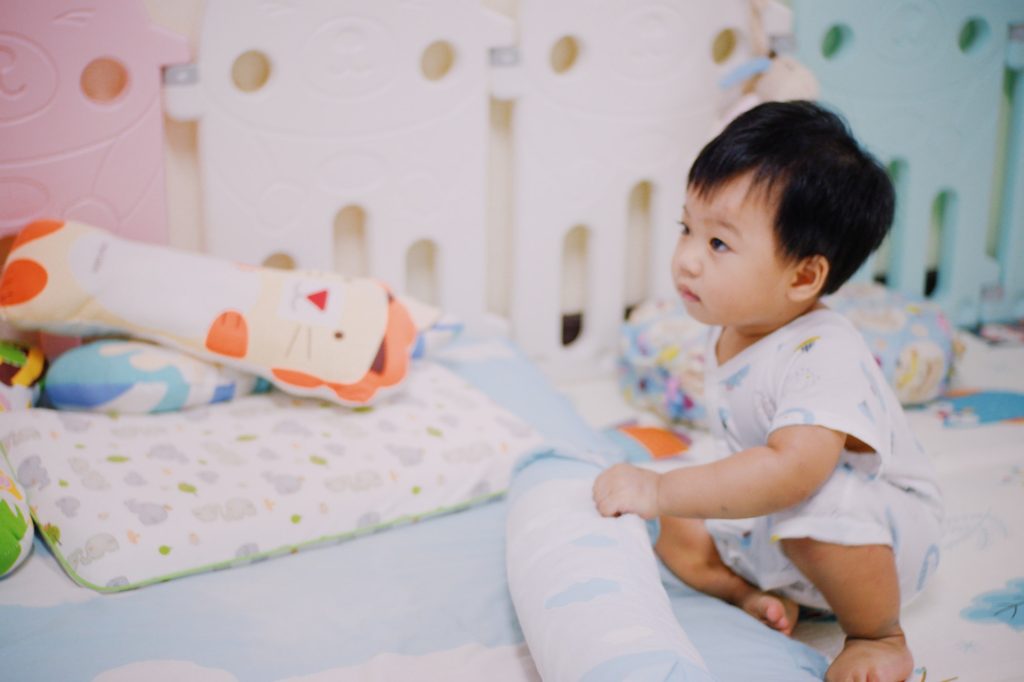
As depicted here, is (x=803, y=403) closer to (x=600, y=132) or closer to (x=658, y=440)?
(x=658, y=440)

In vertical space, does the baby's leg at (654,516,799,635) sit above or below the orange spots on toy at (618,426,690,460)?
above

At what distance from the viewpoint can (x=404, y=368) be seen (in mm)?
1421

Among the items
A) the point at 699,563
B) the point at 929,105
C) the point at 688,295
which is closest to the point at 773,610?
the point at 699,563

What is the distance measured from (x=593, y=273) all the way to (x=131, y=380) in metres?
0.80

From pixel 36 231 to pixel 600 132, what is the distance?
87cm

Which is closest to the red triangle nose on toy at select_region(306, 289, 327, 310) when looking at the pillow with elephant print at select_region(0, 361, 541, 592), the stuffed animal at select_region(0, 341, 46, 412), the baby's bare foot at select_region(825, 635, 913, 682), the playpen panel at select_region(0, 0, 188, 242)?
the pillow with elephant print at select_region(0, 361, 541, 592)

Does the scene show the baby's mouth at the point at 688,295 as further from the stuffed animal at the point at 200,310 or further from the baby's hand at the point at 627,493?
the stuffed animal at the point at 200,310

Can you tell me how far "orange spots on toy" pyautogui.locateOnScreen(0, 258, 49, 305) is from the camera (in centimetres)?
133

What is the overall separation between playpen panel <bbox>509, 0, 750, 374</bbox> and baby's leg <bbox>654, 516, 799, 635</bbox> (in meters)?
0.68

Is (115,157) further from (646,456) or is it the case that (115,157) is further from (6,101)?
(646,456)

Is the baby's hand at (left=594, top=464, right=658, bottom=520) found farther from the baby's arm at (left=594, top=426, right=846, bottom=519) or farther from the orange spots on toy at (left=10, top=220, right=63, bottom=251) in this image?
the orange spots on toy at (left=10, top=220, right=63, bottom=251)

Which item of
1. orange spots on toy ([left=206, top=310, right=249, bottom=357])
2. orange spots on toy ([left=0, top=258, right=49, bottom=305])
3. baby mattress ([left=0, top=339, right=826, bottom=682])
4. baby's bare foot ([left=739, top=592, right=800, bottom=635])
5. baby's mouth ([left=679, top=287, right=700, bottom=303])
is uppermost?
baby's mouth ([left=679, top=287, right=700, bottom=303])

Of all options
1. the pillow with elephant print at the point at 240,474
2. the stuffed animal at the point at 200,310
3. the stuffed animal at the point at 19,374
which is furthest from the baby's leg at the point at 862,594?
the stuffed animal at the point at 19,374

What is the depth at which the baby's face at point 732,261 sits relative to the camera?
1.01 m
